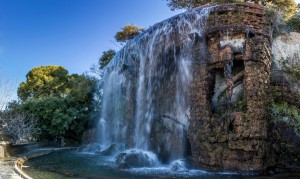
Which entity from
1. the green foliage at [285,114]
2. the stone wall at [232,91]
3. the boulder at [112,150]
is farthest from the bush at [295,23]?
the boulder at [112,150]

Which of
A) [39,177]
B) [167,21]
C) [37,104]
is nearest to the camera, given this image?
[39,177]

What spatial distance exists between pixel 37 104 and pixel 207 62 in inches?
720

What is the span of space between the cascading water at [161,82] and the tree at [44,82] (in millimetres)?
18216

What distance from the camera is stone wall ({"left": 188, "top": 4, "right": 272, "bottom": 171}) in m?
11.4

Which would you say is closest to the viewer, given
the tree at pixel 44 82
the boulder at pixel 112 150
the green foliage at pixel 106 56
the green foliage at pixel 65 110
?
the boulder at pixel 112 150

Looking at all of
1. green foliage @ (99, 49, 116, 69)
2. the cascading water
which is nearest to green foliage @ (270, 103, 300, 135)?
the cascading water

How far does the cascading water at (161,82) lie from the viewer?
14738 mm

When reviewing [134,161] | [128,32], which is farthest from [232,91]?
[128,32]

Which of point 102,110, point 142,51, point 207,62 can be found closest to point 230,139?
point 207,62

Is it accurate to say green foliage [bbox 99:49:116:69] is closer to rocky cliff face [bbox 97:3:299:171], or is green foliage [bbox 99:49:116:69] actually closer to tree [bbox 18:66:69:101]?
tree [bbox 18:66:69:101]

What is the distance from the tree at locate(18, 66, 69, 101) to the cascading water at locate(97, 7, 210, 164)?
18.2 meters

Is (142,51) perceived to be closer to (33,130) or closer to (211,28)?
(211,28)

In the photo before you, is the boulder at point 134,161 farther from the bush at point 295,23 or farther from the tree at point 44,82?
the tree at point 44,82

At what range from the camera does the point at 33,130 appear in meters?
24.6
